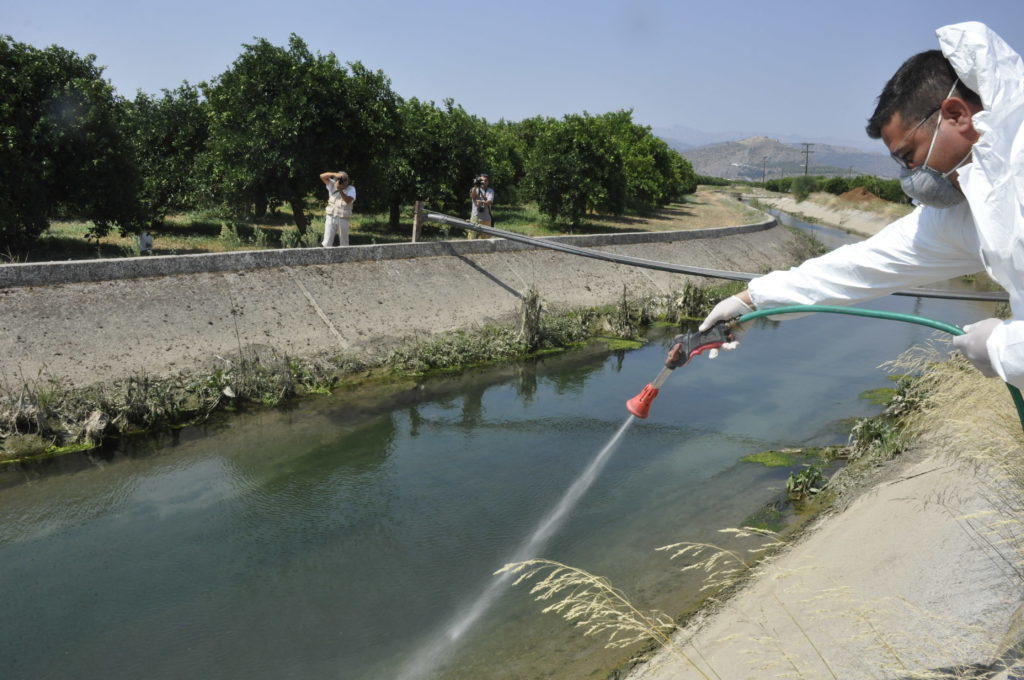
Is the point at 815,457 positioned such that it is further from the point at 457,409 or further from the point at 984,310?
the point at 984,310

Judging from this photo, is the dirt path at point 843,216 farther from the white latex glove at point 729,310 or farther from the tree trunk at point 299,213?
the white latex glove at point 729,310

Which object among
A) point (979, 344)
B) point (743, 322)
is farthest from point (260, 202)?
point (979, 344)

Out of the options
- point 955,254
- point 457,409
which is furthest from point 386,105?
point 955,254

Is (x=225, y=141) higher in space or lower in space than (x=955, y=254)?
higher

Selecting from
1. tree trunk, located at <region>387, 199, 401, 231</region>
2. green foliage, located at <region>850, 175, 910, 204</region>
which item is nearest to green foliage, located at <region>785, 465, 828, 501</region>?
tree trunk, located at <region>387, 199, 401, 231</region>

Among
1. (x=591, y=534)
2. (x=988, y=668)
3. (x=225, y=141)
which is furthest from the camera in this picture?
(x=225, y=141)

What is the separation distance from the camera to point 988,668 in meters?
3.89

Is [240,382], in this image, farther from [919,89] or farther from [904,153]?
[919,89]

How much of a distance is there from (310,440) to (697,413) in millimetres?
5883

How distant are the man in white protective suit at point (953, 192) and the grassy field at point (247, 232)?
12.4 m

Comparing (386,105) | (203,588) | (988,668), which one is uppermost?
(386,105)

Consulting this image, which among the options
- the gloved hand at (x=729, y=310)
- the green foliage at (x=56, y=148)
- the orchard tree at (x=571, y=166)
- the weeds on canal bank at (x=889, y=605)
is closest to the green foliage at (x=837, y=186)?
the orchard tree at (x=571, y=166)

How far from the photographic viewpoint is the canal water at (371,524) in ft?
18.8

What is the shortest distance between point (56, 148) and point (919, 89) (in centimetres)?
1545
